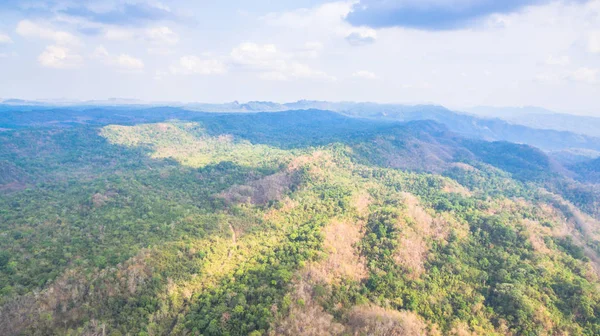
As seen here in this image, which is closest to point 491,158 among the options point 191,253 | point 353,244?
point 353,244

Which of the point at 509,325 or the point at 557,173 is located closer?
the point at 509,325

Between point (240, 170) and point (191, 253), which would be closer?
point (191, 253)

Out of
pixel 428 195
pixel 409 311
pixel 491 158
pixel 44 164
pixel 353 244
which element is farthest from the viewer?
pixel 491 158

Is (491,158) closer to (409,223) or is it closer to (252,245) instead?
(409,223)

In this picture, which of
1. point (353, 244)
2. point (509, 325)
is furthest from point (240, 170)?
point (509, 325)

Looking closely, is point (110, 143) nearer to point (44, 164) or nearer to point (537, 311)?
point (44, 164)

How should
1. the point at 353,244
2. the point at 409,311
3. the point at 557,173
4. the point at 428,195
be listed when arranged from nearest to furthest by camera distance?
the point at 409,311
the point at 353,244
the point at 428,195
the point at 557,173

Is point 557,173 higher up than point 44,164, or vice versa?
point 44,164

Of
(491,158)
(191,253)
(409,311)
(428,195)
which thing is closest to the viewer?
(409,311)

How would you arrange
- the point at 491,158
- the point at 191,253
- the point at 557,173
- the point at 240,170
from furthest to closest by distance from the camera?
1. the point at 491,158
2. the point at 557,173
3. the point at 240,170
4. the point at 191,253
